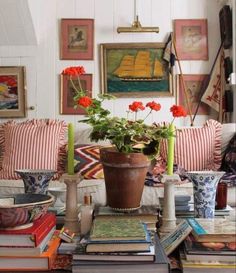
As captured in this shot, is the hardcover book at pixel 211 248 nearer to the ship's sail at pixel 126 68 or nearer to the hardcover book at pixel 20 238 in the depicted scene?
the hardcover book at pixel 20 238

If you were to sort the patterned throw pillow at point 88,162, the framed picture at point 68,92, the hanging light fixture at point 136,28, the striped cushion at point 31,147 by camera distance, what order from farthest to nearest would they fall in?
the framed picture at point 68,92
the hanging light fixture at point 136,28
the striped cushion at point 31,147
the patterned throw pillow at point 88,162

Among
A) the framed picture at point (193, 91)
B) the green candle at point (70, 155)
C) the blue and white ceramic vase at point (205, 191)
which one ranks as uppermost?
the framed picture at point (193, 91)

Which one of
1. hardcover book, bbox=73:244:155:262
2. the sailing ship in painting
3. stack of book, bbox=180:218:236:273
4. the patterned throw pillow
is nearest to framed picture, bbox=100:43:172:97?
the sailing ship in painting

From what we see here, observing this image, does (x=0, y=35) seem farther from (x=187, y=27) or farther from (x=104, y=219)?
(x=104, y=219)

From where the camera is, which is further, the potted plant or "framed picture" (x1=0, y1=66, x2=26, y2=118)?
"framed picture" (x1=0, y1=66, x2=26, y2=118)

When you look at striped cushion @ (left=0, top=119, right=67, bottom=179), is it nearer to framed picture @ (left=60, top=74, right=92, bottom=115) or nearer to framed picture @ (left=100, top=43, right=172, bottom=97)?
framed picture @ (left=60, top=74, right=92, bottom=115)

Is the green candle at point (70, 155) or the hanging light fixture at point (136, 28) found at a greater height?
the hanging light fixture at point (136, 28)

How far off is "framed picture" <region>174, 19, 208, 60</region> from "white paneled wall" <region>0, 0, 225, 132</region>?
1.8 inches

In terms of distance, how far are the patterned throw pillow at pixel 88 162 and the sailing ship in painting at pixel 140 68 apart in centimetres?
92

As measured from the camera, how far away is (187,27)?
384cm

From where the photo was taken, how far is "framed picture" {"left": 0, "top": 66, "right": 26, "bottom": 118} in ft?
12.5

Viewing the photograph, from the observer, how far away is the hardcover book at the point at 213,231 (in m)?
1.18

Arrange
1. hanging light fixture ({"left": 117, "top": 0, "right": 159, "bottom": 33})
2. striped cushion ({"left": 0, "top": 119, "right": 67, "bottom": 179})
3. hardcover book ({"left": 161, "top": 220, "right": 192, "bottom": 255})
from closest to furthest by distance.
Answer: hardcover book ({"left": 161, "top": 220, "right": 192, "bottom": 255})
striped cushion ({"left": 0, "top": 119, "right": 67, "bottom": 179})
hanging light fixture ({"left": 117, "top": 0, "right": 159, "bottom": 33})

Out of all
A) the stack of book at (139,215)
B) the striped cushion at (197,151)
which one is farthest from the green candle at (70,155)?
the striped cushion at (197,151)
